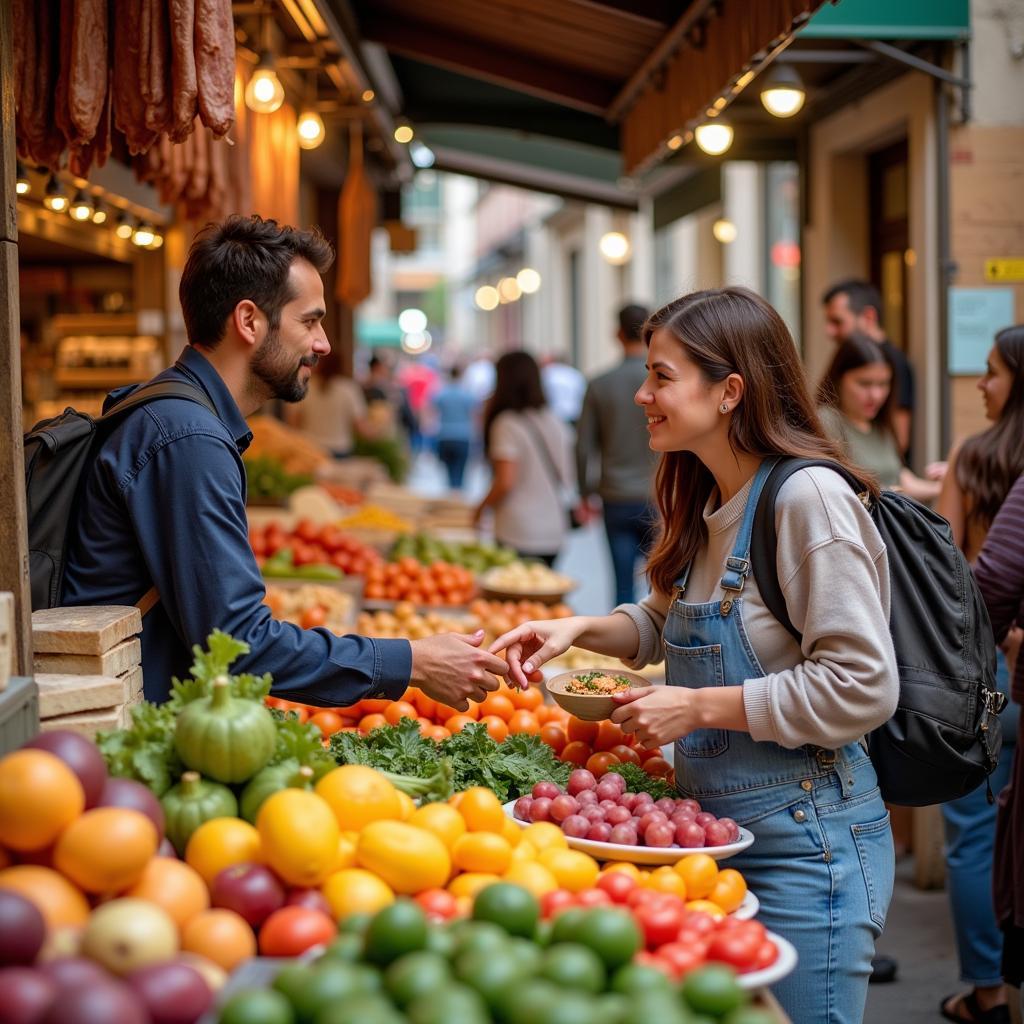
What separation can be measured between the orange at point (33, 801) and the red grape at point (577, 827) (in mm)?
1032

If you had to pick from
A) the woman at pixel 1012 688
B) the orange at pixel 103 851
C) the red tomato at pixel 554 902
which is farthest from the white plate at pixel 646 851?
the woman at pixel 1012 688

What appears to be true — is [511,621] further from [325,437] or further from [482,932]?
[325,437]

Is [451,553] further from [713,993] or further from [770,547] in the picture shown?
[713,993]

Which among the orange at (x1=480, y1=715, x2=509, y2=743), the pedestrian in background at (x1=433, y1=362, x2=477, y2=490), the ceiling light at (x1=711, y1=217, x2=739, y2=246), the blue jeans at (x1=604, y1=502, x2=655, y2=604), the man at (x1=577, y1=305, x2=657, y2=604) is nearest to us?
the orange at (x1=480, y1=715, x2=509, y2=743)

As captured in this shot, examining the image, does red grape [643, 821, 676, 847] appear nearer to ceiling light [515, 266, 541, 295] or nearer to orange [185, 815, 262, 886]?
orange [185, 815, 262, 886]

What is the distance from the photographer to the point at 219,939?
74.5 inches

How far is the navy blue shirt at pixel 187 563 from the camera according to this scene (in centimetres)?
284

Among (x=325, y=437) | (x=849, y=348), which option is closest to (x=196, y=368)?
(x=849, y=348)

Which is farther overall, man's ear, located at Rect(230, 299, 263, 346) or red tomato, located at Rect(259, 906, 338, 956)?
man's ear, located at Rect(230, 299, 263, 346)

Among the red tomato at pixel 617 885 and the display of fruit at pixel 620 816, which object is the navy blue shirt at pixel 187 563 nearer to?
the display of fruit at pixel 620 816

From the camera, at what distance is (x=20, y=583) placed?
256cm

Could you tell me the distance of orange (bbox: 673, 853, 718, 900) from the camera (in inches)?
93.0

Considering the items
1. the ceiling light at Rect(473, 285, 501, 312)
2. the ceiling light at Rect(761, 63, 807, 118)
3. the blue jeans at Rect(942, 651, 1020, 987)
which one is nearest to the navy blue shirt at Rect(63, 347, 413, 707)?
the blue jeans at Rect(942, 651, 1020, 987)

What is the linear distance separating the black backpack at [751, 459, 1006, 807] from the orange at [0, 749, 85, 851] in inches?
67.5
